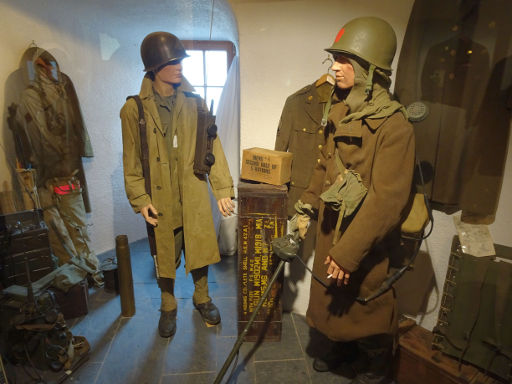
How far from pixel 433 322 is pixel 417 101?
159 cm

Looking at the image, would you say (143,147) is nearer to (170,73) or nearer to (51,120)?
(170,73)

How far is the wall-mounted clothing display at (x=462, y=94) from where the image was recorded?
1.38 meters

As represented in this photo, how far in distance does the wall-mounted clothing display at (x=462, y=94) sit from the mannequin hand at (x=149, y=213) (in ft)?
5.64

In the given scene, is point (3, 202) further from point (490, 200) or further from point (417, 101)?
point (490, 200)

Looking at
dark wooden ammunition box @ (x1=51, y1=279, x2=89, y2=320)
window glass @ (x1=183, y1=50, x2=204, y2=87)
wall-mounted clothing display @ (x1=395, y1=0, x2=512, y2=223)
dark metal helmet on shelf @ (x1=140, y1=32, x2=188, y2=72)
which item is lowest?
dark wooden ammunition box @ (x1=51, y1=279, x2=89, y2=320)

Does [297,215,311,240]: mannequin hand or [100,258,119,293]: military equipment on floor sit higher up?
[297,215,311,240]: mannequin hand

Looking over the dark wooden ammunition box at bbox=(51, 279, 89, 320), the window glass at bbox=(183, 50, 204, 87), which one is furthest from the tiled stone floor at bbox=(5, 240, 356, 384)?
the window glass at bbox=(183, 50, 204, 87)

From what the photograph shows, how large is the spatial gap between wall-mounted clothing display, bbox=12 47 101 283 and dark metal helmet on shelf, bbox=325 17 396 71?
2474 millimetres

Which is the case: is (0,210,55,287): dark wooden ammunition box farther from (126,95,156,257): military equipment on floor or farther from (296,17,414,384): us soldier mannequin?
(296,17,414,384): us soldier mannequin

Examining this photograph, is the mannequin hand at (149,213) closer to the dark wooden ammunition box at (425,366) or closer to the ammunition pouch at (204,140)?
the ammunition pouch at (204,140)

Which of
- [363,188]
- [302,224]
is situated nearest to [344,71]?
[363,188]

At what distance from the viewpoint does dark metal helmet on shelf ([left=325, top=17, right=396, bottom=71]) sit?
135 cm

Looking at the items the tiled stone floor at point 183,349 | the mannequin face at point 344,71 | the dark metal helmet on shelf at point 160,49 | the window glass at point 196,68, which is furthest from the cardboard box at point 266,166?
the window glass at point 196,68

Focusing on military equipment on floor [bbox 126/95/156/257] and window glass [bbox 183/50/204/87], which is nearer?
military equipment on floor [bbox 126/95/156/257]
